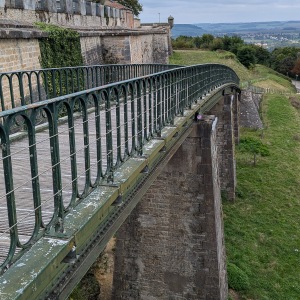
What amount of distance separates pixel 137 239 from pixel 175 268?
1082 millimetres

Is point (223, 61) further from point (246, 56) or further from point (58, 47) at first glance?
point (58, 47)

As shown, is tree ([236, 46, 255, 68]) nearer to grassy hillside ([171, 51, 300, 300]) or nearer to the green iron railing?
grassy hillside ([171, 51, 300, 300])

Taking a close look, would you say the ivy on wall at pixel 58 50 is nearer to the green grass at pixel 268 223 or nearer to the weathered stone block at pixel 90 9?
the weathered stone block at pixel 90 9

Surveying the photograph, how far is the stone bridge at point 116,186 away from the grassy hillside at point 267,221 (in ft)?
5.40

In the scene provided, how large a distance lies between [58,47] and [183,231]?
21.5 ft

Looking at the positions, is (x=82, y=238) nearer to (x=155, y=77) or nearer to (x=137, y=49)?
(x=155, y=77)

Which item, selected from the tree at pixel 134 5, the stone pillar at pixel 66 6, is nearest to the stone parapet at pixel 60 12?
the stone pillar at pixel 66 6

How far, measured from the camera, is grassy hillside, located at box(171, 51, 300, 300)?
11.3m

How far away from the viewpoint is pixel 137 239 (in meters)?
10.0

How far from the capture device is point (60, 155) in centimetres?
497

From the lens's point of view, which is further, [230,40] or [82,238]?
[230,40]

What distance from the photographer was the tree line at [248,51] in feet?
187

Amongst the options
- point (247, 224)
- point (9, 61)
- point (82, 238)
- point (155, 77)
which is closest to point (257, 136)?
point (247, 224)

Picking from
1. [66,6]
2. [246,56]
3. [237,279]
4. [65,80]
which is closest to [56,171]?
[65,80]
